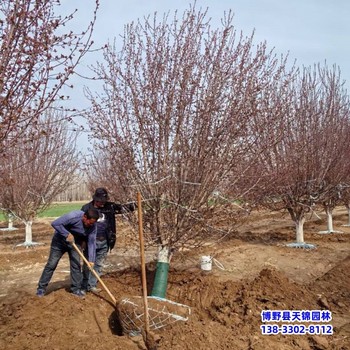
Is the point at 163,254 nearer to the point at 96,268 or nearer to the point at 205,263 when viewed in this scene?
the point at 96,268

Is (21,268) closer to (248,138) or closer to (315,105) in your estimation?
(248,138)

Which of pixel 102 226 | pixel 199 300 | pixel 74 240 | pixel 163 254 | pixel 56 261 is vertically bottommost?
pixel 199 300

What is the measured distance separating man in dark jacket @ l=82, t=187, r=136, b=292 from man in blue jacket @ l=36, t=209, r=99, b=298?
192 millimetres

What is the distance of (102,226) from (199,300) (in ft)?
5.91

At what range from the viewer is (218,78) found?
15.6 feet

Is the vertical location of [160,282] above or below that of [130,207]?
below

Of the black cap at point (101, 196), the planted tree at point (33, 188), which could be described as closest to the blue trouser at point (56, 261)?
the black cap at point (101, 196)

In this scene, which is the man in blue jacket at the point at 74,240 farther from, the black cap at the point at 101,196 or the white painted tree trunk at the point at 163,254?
the white painted tree trunk at the point at 163,254

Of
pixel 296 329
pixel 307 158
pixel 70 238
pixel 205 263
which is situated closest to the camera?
pixel 296 329

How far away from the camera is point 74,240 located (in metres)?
5.70

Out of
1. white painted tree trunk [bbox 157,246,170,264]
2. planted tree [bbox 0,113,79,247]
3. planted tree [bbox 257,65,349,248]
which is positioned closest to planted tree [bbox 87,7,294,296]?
white painted tree trunk [bbox 157,246,170,264]

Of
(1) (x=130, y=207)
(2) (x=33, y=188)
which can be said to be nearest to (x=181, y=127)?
(1) (x=130, y=207)

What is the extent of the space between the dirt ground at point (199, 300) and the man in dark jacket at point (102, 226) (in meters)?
0.26

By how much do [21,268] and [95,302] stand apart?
158 inches
